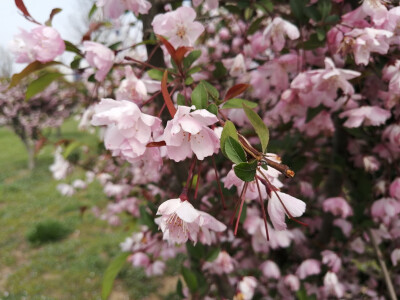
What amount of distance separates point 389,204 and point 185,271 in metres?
0.76

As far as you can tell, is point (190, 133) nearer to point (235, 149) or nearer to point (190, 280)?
point (235, 149)

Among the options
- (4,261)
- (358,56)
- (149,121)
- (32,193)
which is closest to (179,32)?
(149,121)

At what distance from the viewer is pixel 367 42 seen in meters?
0.76

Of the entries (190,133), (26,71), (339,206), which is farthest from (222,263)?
(26,71)

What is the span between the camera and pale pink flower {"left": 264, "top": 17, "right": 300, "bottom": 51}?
2.85 ft

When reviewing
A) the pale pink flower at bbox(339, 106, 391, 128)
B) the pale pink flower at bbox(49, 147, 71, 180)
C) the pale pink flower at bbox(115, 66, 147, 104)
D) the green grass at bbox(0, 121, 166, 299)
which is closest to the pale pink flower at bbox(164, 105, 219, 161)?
the pale pink flower at bbox(115, 66, 147, 104)

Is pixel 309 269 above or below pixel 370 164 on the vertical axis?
below

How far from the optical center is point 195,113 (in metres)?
0.48

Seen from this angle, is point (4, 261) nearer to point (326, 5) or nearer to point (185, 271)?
point (185, 271)

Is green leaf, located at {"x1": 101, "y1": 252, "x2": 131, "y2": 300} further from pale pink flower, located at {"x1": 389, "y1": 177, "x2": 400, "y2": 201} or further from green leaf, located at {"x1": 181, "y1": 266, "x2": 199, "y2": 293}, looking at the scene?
pale pink flower, located at {"x1": 389, "y1": 177, "x2": 400, "y2": 201}

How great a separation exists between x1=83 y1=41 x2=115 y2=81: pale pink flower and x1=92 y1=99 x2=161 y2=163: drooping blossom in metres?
0.28

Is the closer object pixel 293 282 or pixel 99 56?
pixel 99 56

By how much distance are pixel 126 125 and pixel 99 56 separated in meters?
0.33

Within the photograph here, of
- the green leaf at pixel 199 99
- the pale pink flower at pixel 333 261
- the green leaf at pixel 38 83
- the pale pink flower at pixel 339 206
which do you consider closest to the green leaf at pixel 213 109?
the green leaf at pixel 199 99
